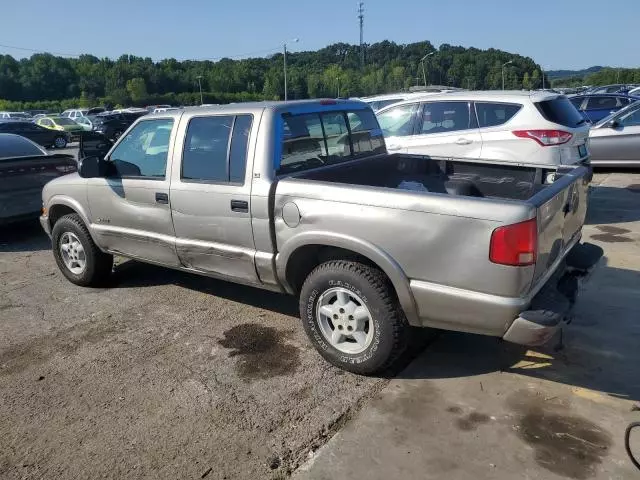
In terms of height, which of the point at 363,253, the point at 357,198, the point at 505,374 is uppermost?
the point at 357,198

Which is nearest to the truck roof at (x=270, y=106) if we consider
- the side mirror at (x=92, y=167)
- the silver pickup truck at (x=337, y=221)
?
the silver pickup truck at (x=337, y=221)

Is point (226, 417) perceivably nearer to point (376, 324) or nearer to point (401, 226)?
point (376, 324)

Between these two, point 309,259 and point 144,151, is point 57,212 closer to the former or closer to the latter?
point 144,151

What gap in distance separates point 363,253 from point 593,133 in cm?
1004

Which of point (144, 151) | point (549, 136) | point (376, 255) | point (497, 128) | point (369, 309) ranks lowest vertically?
point (369, 309)

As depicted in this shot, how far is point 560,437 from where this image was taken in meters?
3.03

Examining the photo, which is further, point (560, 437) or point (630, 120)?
point (630, 120)

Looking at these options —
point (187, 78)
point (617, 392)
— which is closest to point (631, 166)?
point (617, 392)

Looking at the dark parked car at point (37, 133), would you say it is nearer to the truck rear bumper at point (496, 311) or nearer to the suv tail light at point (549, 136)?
the suv tail light at point (549, 136)

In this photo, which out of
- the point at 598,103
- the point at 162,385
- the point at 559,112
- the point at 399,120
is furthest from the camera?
the point at 598,103

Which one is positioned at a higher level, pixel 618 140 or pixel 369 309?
pixel 618 140

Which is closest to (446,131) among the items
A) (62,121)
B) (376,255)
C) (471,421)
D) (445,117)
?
(445,117)

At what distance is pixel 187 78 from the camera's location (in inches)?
4599

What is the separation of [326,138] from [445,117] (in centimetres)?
392
